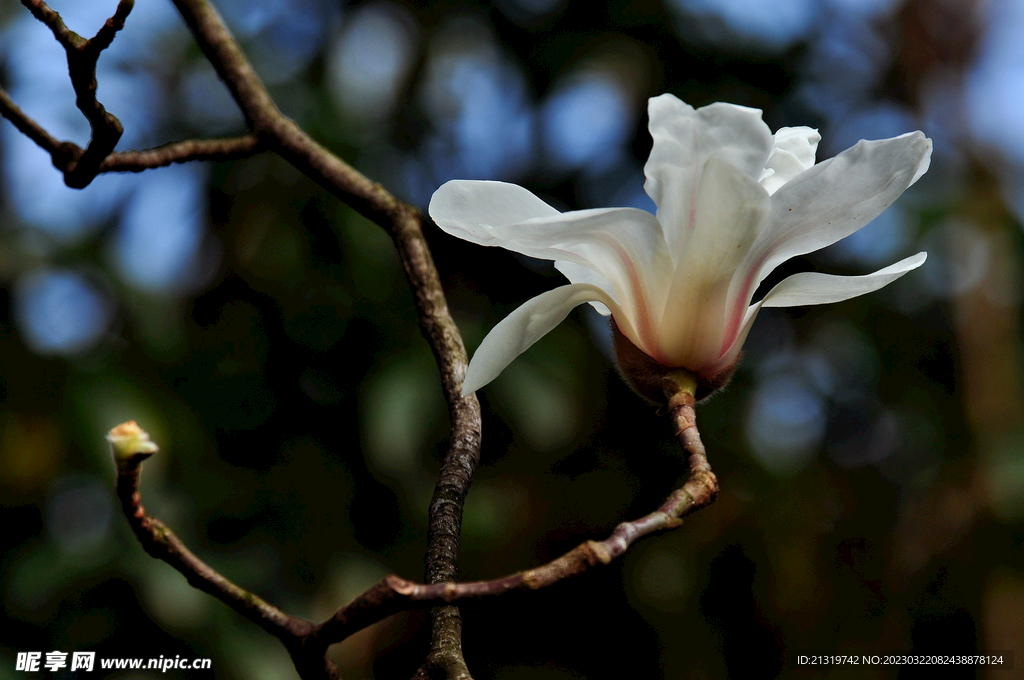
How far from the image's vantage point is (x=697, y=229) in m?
0.58

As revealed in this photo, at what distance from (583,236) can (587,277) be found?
0.11m

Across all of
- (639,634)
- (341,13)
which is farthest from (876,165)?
(341,13)

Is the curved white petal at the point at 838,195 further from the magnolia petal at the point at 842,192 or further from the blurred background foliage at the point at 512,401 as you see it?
the blurred background foliage at the point at 512,401

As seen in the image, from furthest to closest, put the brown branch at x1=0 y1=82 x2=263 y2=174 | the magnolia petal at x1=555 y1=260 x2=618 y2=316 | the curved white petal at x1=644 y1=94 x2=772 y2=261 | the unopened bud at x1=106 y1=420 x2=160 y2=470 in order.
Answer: the brown branch at x1=0 y1=82 x2=263 y2=174 → the magnolia petal at x1=555 y1=260 x2=618 y2=316 → the curved white petal at x1=644 y1=94 x2=772 y2=261 → the unopened bud at x1=106 y1=420 x2=160 y2=470

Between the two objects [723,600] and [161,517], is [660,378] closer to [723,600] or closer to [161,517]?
[161,517]

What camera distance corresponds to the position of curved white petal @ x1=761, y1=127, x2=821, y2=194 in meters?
0.68

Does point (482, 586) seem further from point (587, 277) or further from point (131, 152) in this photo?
point (131, 152)

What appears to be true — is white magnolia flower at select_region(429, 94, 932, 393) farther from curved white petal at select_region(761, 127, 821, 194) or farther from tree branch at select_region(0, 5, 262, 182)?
tree branch at select_region(0, 5, 262, 182)

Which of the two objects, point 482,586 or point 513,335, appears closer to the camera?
point 482,586

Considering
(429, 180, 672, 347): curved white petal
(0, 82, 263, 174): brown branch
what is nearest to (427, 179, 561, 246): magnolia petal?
(429, 180, 672, 347): curved white petal

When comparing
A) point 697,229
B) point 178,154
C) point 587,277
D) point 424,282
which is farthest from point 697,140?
point 178,154

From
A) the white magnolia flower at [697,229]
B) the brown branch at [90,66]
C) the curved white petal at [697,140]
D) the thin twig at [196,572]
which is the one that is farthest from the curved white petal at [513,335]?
the brown branch at [90,66]

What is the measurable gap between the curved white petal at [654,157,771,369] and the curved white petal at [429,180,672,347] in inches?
0.6

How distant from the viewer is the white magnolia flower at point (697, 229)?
544mm
